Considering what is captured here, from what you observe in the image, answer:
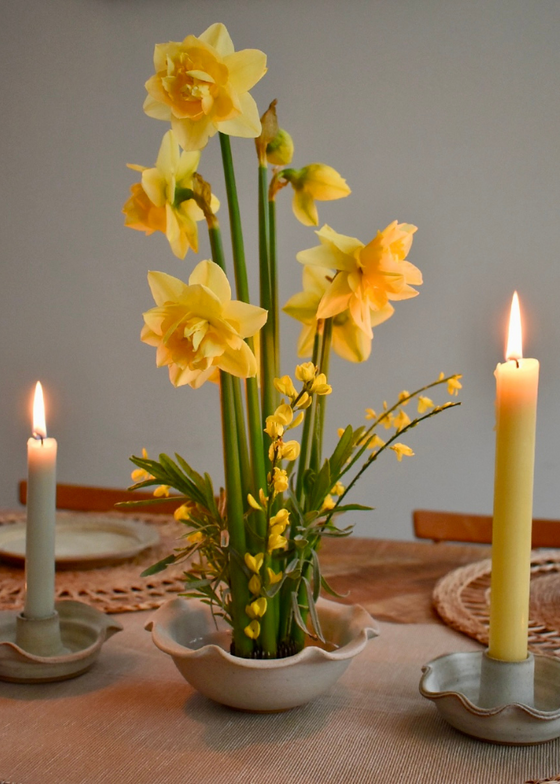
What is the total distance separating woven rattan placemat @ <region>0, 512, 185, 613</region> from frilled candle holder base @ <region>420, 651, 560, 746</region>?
39 centimetres

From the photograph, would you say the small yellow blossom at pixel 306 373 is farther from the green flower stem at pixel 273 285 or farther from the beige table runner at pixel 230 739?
the beige table runner at pixel 230 739

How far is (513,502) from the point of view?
0.52m

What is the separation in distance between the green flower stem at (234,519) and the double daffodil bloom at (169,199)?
0.11m

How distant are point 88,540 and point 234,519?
2.00 feet

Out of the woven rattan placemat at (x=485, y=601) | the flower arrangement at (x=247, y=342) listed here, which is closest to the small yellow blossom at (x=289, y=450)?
the flower arrangement at (x=247, y=342)

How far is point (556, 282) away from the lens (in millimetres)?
2521

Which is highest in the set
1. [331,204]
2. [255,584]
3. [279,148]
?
[331,204]

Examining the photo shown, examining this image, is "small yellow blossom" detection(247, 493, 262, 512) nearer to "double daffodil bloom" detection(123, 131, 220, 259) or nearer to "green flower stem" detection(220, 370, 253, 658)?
"green flower stem" detection(220, 370, 253, 658)

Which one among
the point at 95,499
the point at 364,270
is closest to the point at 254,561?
the point at 364,270

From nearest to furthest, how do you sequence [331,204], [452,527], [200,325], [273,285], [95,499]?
1. [200,325]
2. [273,285]
3. [452,527]
4. [95,499]
5. [331,204]

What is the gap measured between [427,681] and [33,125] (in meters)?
2.88

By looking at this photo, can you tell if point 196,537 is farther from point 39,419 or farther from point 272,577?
point 39,419

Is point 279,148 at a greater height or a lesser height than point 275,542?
greater

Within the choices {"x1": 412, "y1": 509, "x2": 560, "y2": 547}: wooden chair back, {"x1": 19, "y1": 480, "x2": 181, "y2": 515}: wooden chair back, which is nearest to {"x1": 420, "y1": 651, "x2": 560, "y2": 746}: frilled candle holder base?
{"x1": 412, "y1": 509, "x2": 560, "y2": 547}: wooden chair back
